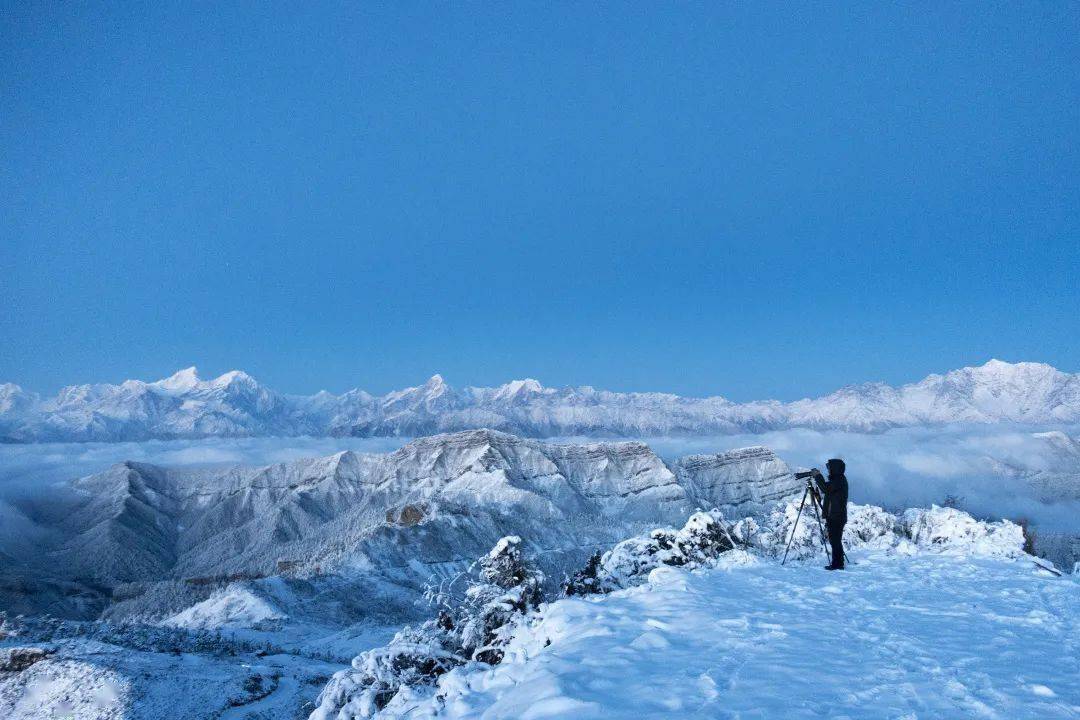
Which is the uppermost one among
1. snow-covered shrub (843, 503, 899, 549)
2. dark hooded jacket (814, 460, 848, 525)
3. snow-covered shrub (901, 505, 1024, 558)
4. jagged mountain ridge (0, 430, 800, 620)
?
dark hooded jacket (814, 460, 848, 525)

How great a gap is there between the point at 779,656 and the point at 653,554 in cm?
693

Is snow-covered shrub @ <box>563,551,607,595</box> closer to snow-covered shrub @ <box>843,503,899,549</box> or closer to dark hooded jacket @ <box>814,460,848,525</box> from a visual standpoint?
dark hooded jacket @ <box>814,460,848,525</box>

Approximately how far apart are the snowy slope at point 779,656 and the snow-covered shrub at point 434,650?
0.34ft

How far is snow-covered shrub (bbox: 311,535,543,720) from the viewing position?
24.1ft

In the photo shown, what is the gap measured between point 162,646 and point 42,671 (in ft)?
29.4

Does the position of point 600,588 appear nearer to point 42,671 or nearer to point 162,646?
point 42,671

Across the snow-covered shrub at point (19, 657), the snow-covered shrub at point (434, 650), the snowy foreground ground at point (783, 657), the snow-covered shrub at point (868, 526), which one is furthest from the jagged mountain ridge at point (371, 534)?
the snowy foreground ground at point (783, 657)

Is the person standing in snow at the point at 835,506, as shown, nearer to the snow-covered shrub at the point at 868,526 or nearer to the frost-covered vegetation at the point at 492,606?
the frost-covered vegetation at the point at 492,606

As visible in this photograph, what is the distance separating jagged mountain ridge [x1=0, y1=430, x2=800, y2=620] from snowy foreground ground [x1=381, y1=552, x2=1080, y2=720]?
9283cm

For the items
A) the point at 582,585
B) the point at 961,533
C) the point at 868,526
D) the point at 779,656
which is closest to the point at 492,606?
the point at 582,585

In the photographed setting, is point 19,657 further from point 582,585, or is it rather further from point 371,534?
point 371,534

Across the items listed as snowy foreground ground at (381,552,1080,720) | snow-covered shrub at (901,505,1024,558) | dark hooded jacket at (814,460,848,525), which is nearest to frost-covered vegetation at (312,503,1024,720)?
→ snowy foreground ground at (381,552,1080,720)

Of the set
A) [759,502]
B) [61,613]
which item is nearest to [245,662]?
[61,613]

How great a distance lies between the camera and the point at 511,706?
535cm
